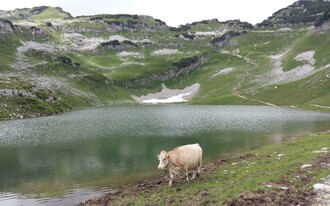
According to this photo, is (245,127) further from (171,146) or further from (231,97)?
(231,97)

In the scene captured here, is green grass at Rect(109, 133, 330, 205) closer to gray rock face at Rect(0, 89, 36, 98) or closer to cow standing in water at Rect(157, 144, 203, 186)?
cow standing in water at Rect(157, 144, 203, 186)

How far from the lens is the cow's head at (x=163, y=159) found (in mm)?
29281

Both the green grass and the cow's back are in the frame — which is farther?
the cow's back

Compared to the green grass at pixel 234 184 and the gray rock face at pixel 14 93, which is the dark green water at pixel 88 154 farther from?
the gray rock face at pixel 14 93

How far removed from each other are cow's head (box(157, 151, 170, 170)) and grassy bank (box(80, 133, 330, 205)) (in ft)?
7.34

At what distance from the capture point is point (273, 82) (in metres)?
197

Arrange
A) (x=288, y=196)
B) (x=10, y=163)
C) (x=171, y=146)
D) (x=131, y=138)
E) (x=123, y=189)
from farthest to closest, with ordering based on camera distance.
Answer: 1. (x=131, y=138)
2. (x=171, y=146)
3. (x=10, y=163)
4. (x=123, y=189)
5. (x=288, y=196)

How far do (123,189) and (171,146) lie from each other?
81.7 ft

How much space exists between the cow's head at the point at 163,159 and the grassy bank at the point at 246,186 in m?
2.24

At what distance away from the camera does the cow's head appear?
2928 cm

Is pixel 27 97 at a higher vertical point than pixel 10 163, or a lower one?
higher

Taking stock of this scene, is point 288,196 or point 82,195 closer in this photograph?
point 288,196

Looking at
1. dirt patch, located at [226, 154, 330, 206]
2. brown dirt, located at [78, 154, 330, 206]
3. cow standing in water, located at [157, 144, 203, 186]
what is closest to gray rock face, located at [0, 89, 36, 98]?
brown dirt, located at [78, 154, 330, 206]

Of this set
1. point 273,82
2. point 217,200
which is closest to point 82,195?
point 217,200
